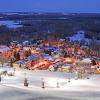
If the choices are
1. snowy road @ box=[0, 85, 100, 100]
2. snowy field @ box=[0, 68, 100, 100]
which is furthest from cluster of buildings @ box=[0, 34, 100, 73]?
snowy road @ box=[0, 85, 100, 100]

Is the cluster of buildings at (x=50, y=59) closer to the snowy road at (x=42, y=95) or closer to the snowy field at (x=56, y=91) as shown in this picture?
the snowy field at (x=56, y=91)

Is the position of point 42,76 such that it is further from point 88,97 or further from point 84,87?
point 88,97

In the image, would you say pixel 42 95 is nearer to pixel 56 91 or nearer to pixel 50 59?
pixel 56 91

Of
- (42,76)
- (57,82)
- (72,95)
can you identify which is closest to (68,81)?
(57,82)

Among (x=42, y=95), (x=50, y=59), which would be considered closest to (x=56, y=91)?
(x=42, y=95)

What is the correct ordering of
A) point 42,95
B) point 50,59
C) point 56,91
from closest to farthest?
point 42,95
point 56,91
point 50,59

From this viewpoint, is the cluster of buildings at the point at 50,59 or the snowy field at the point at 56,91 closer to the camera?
the snowy field at the point at 56,91

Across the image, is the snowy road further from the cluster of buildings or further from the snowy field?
the cluster of buildings

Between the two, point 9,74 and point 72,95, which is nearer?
point 72,95

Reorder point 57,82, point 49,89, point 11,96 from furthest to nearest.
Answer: point 57,82, point 49,89, point 11,96

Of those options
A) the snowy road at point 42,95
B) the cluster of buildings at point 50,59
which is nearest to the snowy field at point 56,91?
the snowy road at point 42,95

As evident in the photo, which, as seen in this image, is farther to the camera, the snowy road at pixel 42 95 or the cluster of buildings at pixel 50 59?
the cluster of buildings at pixel 50 59
